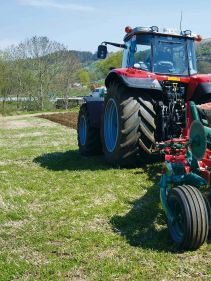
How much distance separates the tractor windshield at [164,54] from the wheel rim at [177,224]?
13.1 feet

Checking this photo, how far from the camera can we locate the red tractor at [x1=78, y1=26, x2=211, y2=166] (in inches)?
274

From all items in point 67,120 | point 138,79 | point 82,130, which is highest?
point 138,79

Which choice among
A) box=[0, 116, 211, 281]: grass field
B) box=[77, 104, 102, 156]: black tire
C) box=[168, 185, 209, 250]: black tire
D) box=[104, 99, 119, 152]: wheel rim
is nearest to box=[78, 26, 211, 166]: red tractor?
box=[104, 99, 119, 152]: wheel rim

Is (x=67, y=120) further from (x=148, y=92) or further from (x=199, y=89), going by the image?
(x=199, y=89)

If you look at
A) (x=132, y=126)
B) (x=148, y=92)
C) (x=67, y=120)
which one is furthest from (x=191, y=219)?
(x=67, y=120)

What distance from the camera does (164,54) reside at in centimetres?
774

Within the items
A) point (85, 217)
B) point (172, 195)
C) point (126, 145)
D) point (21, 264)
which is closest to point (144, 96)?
point (126, 145)

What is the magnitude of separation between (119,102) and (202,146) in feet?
10.8

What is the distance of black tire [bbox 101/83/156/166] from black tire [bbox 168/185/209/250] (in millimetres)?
3066

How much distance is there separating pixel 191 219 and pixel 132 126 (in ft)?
11.3

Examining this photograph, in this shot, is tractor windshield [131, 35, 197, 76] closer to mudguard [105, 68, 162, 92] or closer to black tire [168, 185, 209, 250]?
mudguard [105, 68, 162, 92]

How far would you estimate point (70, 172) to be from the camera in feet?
24.1

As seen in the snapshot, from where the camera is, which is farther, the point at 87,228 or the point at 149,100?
the point at 149,100

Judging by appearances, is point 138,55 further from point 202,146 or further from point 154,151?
point 202,146
